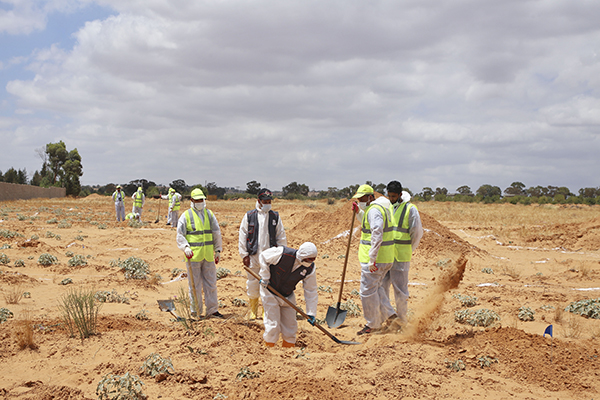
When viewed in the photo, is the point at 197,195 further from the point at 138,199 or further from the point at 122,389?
the point at 138,199

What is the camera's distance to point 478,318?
23.7ft

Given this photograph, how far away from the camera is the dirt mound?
754 inches

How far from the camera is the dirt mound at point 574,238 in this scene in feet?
62.9

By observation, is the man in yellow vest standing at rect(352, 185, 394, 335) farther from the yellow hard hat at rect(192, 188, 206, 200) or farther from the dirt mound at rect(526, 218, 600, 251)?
the dirt mound at rect(526, 218, 600, 251)

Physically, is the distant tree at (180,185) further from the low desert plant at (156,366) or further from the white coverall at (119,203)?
the low desert plant at (156,366)

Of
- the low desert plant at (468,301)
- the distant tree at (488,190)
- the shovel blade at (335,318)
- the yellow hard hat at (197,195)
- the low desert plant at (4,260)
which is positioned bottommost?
the low desert plant at (468,301)

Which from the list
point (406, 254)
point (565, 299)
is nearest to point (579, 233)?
point (565, 299)

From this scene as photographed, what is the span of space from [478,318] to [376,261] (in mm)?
2251

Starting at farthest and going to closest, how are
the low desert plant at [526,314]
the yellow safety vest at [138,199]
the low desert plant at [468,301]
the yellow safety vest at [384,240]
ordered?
the yellow safety vest at [138,199] < the low desert plant at [468,301] < the low desert plant at [526,314] < the yellow safety vest at [384,240]

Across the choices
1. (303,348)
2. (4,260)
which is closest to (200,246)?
(303,348)

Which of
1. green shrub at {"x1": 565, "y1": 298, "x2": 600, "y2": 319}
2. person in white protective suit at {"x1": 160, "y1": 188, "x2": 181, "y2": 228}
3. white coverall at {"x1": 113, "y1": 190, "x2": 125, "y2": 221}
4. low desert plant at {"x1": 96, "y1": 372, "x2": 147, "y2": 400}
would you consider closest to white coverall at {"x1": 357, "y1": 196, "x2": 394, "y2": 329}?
low desert plant at {"x1": 96, "y1": 372, "x2": 147, "y2": 400}

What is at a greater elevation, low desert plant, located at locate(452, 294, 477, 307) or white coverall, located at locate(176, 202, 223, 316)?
white coverall, located at locate(176, 202, 223, 316)

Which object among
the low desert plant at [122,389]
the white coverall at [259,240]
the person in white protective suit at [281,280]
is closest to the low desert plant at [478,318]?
the person in white protective suit at [281,280]

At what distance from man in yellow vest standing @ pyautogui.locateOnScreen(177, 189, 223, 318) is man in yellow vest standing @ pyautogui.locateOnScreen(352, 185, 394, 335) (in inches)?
97.8
